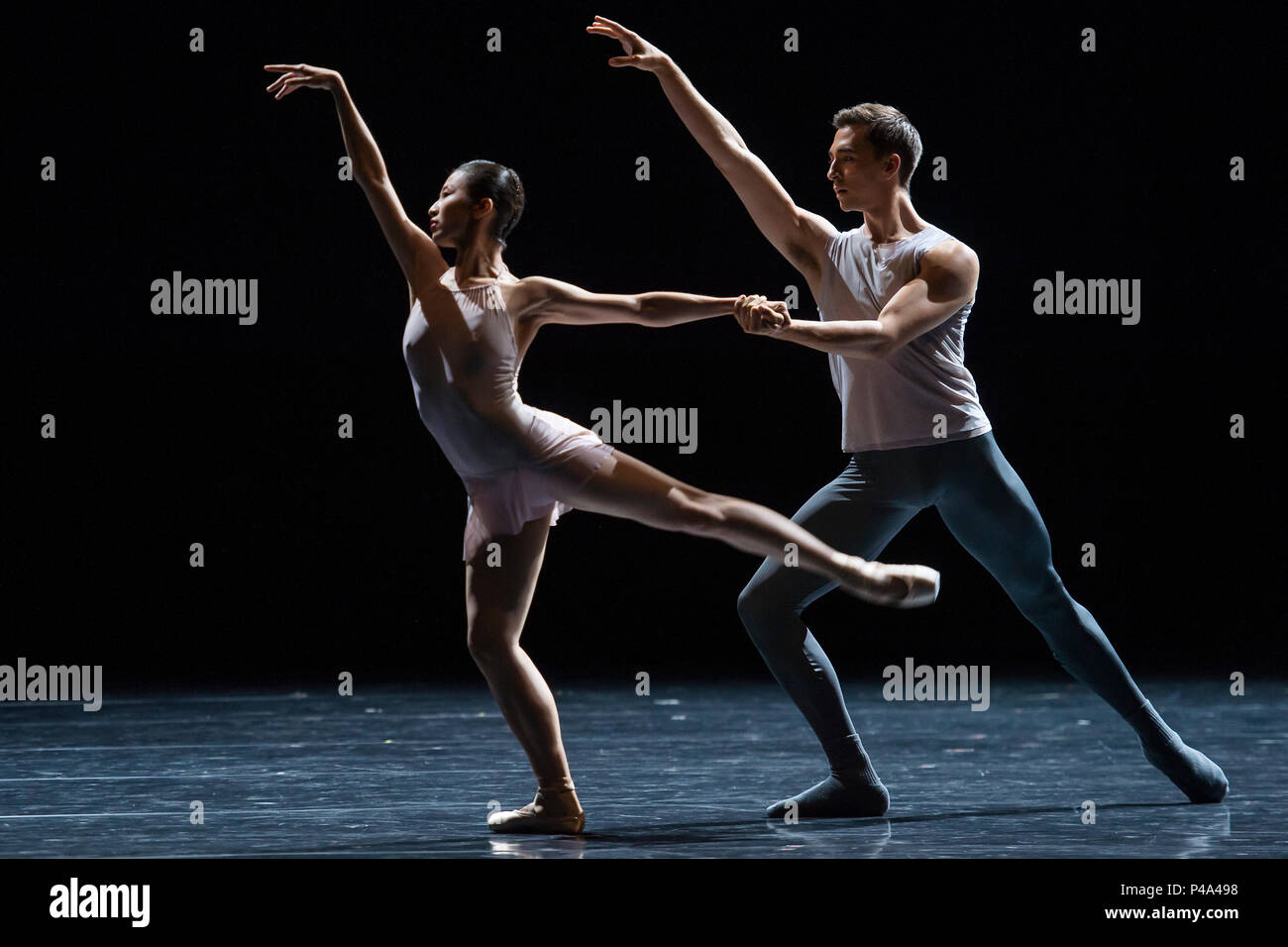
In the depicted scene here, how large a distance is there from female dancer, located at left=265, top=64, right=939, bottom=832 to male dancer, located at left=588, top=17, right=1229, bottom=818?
10.5 inches

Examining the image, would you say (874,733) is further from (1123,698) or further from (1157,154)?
(1157,154)

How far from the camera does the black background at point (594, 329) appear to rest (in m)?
6.20

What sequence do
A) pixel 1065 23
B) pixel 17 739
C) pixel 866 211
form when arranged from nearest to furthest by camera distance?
pixel 866 211 < pixel 17 739 < pixel 1065 23

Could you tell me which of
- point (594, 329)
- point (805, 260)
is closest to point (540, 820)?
point (805, 260)

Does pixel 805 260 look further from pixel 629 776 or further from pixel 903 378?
pixel 629 776

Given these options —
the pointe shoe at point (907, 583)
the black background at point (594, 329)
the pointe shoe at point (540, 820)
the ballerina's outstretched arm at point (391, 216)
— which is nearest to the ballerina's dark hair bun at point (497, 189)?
the ballerina's outstretched arm at point (391, 216)

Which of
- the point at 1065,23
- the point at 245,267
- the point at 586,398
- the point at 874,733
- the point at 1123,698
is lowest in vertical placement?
the point at 874,733

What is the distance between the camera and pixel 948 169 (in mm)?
6219

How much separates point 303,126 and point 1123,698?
→ 434 centimetres

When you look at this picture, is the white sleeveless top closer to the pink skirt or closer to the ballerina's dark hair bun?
the pink skirt

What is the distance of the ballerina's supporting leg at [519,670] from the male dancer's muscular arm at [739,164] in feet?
3.01

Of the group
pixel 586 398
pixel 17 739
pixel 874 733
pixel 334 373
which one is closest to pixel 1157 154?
pixel 586 398

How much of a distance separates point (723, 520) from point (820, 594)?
0.48 metres

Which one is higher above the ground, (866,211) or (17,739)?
(866,211)
